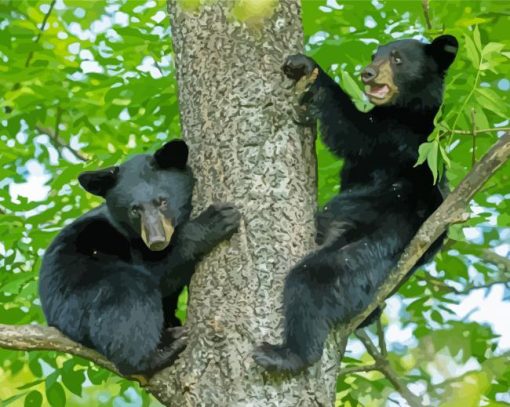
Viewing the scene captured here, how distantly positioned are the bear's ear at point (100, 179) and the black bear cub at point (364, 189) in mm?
→ 1148

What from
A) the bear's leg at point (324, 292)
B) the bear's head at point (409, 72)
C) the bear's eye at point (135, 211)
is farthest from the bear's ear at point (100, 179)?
the bear's head at point (409, 72)

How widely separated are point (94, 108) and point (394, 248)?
291cm

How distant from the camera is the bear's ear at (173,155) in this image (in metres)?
4.25

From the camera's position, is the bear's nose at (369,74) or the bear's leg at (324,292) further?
the bear's nose at (369,74)

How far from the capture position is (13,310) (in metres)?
5.91

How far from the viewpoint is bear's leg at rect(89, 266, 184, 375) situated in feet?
12.9

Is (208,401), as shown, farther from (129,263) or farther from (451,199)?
(451,199)

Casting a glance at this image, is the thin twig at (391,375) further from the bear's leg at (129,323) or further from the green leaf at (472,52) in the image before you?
the green leaf at (472,52)

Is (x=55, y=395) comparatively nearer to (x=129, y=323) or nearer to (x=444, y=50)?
(x=129, y=323)

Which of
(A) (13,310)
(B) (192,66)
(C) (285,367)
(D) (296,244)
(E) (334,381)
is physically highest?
(B) (192,66)

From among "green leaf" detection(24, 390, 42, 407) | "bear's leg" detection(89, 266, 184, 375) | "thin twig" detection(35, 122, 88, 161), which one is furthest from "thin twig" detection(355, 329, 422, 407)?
"thin twig" detection(35, 122, 88, 161)

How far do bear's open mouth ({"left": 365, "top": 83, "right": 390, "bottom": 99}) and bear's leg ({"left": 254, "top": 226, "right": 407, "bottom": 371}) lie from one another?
98cm

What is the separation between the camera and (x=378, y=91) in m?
5.04

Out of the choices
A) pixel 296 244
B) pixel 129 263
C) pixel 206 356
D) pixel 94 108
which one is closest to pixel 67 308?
pixel 129 263
